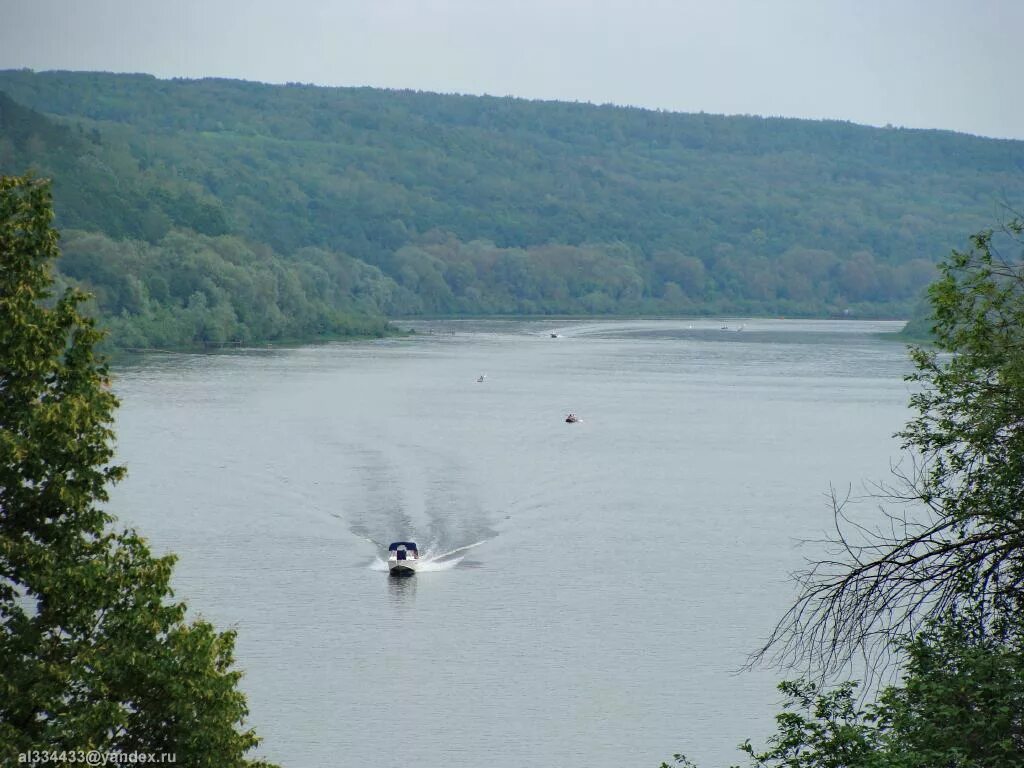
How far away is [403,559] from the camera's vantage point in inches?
1423

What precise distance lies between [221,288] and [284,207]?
276 ft

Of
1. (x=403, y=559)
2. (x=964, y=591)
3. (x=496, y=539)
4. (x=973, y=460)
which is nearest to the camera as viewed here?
(x=964, y=591)

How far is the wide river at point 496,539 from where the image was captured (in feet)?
86.0

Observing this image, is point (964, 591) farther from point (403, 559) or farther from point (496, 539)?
point (496, 539)

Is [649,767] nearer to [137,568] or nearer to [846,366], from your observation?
[137,568]

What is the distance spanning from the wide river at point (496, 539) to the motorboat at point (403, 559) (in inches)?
25.4

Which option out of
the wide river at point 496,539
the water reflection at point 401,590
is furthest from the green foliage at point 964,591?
the water reflection at point 401,590

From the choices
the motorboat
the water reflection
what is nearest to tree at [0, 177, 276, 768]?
the water reflection

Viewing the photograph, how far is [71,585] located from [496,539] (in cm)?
2921

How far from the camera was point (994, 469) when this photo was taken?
13.1 m

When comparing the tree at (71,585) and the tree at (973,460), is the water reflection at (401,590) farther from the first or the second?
the tree at (71,585)

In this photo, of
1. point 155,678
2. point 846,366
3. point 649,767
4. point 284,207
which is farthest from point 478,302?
point 155,678

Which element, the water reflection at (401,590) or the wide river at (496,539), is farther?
the water reflection at (401,590)

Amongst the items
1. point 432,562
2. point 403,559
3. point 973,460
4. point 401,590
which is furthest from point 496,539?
point 973,460
